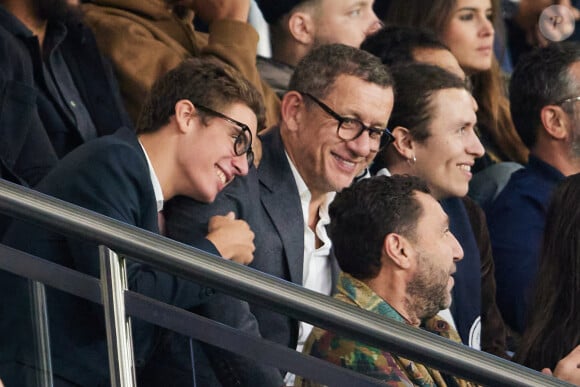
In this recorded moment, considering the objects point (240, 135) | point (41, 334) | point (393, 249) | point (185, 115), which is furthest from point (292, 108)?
point (41, 334)

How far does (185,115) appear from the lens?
4730 mm

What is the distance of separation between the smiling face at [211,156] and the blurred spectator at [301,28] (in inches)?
62.9

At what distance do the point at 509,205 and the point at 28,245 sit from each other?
2.60 meters

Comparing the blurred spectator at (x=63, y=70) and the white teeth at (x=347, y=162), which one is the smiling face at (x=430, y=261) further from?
the blurred spectator at (x=63, y=70)

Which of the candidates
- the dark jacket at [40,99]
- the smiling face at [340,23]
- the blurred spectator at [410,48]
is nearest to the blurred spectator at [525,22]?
the smiling face at [340,23]

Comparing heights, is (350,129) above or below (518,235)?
above

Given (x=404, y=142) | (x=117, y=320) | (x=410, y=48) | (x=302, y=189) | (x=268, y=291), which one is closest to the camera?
(x=268, y=291)

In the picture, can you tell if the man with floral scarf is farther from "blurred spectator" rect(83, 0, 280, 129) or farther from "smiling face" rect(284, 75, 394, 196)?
"blurred spectator" rect(83, 0, 280, 129)

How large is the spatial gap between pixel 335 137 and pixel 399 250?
78 centimetres

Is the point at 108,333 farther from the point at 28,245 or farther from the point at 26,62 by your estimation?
the point at 26,62

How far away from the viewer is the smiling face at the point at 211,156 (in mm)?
4691

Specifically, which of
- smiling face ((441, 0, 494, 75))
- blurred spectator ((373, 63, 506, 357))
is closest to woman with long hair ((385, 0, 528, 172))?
smiling face ((441, 0, 494, 75))

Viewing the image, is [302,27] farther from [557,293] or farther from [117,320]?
[117,320]

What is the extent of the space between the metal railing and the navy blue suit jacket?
142 mm
